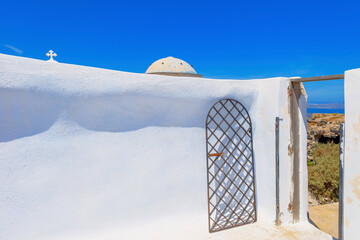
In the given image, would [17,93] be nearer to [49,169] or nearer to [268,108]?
[49,169]

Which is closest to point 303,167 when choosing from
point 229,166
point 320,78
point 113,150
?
point 229,166

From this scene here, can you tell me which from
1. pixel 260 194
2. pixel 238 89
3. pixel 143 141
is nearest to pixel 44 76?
pixel 143 141

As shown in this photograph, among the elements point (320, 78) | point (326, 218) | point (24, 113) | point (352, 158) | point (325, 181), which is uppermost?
point (320, 78)

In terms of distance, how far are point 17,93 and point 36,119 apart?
1.21 ft

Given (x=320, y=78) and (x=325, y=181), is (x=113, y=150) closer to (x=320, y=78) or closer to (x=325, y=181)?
(x=320, y=78)

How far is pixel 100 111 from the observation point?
3.32 meters

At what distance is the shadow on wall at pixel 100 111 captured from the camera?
2.88 meters

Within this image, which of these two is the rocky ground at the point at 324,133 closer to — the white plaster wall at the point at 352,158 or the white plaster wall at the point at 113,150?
the white plaster wall at the point at 113,150

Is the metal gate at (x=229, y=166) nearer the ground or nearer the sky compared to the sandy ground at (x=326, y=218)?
nearer the sky

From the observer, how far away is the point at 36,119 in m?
2.98

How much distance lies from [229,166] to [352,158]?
1.73 metres

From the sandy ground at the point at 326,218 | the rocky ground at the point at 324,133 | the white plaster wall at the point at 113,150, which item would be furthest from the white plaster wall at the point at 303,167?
the rocky ground at the point at 324,133

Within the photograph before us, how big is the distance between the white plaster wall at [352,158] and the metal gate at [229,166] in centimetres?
147

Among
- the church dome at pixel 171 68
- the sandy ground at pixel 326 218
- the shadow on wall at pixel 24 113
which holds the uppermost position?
the church dome at pixel 171 68
